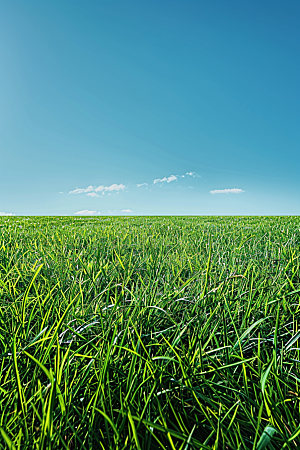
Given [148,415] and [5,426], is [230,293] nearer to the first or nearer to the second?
[148,415]

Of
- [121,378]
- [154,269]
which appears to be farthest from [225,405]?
[154,269]

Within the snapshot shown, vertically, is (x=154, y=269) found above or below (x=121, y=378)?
above

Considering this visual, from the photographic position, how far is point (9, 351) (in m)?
0.89

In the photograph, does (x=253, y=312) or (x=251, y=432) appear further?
(x=253, y=312)

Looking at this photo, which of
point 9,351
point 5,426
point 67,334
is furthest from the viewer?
point 67,334

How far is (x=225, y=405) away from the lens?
71cm

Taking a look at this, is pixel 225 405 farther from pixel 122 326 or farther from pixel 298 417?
pixel 122 326

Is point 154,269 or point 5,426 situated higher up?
point 154,269

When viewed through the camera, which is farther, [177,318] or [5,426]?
[177,318]

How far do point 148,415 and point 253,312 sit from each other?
2.48 ft

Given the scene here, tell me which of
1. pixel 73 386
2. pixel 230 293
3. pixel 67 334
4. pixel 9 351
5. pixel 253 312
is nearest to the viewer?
A: pixel 73 386

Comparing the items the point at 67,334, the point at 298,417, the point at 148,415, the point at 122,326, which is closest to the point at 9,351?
the point at 67,334

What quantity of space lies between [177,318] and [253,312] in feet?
1.27

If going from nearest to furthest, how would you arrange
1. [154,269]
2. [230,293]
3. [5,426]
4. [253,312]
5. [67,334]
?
[5,426] < [67,334] < [253,312] < [230,293] < [154,269]
